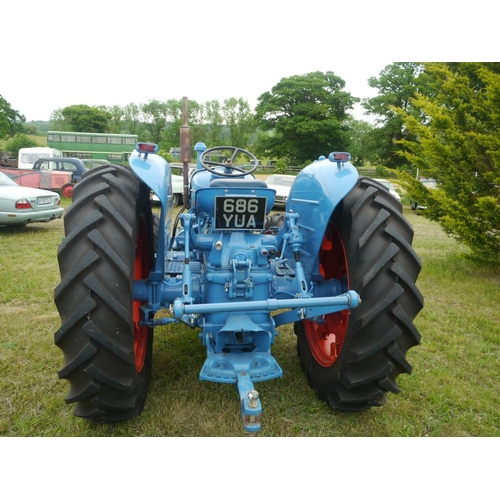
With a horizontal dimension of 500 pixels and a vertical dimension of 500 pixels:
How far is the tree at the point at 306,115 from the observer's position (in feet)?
92.6

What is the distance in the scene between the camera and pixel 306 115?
28.8 m

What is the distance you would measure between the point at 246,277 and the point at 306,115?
1117 inches

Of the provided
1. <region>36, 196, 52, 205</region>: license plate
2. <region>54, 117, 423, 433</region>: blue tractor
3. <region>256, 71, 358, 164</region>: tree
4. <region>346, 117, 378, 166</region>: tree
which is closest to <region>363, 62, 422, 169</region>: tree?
<region>346, 117, 378, 166</region>: tree

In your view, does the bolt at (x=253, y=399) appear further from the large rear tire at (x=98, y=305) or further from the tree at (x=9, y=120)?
the tree at (x=9, y=120)

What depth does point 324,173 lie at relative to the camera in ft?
8.13

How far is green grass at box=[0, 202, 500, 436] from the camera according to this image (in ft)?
7.72

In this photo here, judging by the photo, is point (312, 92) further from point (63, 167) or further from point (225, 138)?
point (63, 167)

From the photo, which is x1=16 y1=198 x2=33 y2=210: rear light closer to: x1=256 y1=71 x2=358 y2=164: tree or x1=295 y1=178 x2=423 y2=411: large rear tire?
x1=295 y1=178 x2=423 y2=411: large rear tire

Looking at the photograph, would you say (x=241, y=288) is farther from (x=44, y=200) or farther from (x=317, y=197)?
(x=44, y=200)

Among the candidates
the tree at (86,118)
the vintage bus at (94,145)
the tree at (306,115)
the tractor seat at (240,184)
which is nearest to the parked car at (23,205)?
the tractor seat at (240,184)

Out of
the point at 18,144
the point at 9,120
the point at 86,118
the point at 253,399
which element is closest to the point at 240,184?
the point at 253,399

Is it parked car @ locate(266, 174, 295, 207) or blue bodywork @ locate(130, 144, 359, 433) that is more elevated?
blue bodywork @ locate(130, 144, 359, 433)

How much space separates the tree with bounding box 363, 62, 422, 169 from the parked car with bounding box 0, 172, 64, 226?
23864 millimetres

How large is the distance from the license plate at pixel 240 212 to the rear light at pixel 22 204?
683cm
